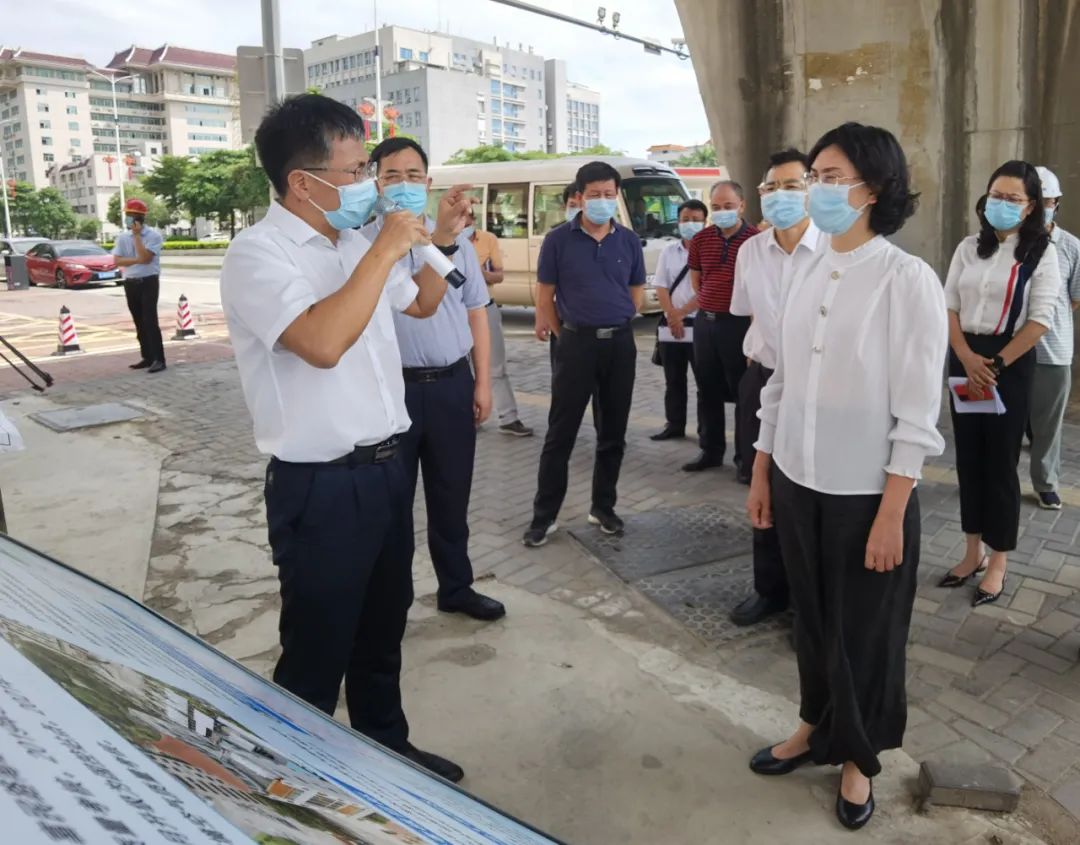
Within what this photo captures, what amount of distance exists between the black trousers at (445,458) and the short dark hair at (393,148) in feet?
2.74

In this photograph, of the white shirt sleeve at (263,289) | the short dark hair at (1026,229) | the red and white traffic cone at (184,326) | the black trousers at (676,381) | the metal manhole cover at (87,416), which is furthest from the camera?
the red and white traffic cone at (184,326)

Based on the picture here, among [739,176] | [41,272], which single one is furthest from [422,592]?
[41,272]

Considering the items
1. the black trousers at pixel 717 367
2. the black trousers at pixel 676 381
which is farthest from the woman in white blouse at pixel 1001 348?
the black trousers at pixel 676 381

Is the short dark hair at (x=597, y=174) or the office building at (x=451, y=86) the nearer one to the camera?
the short dark hair at (x=597, y=174)

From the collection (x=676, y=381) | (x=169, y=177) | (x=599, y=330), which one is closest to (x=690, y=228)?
(x=676, y=381)

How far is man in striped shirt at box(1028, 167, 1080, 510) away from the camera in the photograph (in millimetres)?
4059

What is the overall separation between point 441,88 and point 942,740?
88202mm

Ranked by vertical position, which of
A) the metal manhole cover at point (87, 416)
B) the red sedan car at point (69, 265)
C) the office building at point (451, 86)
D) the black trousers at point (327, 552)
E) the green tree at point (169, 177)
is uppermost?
the office building at point (451, 86)

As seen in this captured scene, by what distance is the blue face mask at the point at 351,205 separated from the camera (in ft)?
6.82

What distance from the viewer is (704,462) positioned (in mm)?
5711

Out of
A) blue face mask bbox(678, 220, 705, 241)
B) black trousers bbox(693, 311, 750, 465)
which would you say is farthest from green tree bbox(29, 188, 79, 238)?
black trousers bbox(693, 311, 750, 465)

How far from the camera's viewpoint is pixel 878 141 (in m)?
2.19

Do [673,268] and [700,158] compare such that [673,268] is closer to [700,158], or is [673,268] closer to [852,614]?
[852,614]

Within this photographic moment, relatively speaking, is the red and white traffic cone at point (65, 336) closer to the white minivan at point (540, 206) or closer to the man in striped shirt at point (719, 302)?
the white minivan at point (540, 206)
